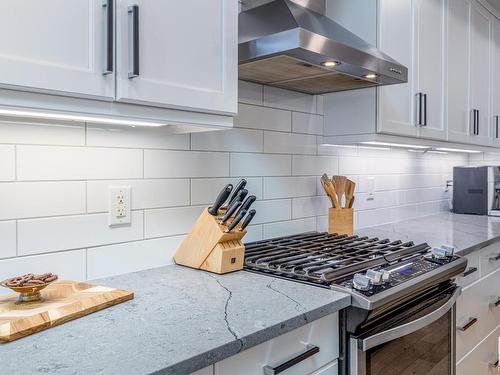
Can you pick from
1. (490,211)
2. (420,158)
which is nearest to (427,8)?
(420,158)

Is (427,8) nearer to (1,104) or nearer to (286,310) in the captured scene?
(286,310)

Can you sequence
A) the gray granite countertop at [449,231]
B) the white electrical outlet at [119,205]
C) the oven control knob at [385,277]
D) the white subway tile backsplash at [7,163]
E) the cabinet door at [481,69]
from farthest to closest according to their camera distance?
the cabinet door at [481,69], the gray granite countertop at [449,231], the white electrical outlet at [119,205], the oven control knob at [385,277], the white subway tile backsplash at [7,163]

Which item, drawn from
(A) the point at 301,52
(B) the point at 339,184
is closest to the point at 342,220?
(B) the point at 339,184

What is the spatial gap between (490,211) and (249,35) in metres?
2.39

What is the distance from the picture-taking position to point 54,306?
3.31ft

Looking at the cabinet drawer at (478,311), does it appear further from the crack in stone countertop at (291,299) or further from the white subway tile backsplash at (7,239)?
the white subway tile backsplash at (7,239)

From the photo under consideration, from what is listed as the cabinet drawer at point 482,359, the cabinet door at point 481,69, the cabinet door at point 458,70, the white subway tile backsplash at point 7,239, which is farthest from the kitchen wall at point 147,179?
the cabinet door at point 481,69

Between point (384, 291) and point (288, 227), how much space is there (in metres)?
0.84

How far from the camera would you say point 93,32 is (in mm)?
943

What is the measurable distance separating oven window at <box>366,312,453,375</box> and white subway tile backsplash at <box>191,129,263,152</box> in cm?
89

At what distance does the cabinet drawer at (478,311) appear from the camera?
6.15ft

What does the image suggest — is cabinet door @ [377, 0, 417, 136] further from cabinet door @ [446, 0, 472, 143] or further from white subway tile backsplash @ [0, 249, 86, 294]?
white subway tile backsplash @ [0, 249, 86, 294]

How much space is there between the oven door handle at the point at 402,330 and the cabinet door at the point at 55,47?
0.90 m

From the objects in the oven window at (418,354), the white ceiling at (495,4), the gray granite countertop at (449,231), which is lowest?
the oven window at (418,354)
